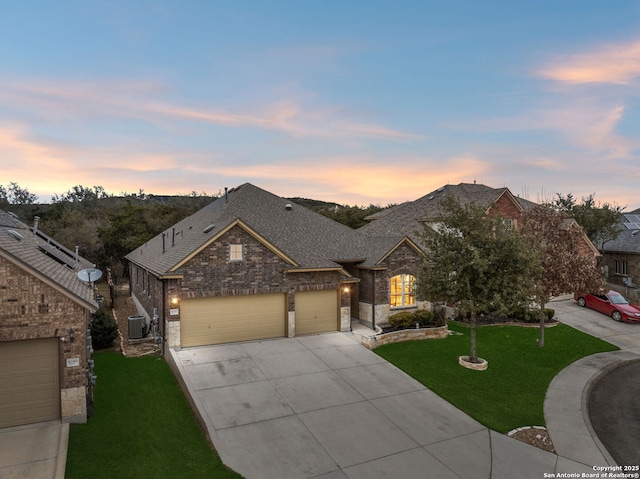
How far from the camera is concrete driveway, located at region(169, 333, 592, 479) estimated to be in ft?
27.8

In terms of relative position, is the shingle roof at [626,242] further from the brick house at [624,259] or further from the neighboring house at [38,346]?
the neighboring house at [38,346]

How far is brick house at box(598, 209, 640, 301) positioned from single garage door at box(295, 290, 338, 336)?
2937cm

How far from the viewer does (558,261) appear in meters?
17.6

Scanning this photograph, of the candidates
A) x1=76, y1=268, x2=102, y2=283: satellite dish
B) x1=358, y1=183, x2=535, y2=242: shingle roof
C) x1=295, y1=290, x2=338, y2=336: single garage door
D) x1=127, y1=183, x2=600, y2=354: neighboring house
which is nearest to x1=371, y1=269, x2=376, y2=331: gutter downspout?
x1=127, y1=183, x2=600, y2=354: neighboring house

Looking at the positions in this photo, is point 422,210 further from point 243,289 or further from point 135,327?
point 135,327

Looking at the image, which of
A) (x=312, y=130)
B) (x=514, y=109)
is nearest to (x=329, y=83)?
(x=312, y=130)

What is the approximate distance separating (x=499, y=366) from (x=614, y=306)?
47.0 ft

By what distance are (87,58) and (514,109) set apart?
2537 centimetres

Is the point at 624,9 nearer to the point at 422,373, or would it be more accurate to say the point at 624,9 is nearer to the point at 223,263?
the point at 422,373

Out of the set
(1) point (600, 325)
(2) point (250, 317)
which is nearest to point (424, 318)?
(2) point (250, 317)

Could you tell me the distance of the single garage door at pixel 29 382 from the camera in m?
9.55

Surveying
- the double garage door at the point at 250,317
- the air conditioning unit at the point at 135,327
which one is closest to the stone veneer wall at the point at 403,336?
the double garage door at the point at 250,317

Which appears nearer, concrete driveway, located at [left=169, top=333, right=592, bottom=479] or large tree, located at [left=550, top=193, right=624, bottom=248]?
concrete driveway, located at [left=169, top=333, right=592, bottom=479]

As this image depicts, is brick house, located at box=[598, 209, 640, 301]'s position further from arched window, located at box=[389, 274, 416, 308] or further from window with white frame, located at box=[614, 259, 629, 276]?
arched window, located at box=[389, 274, 416, 308]
